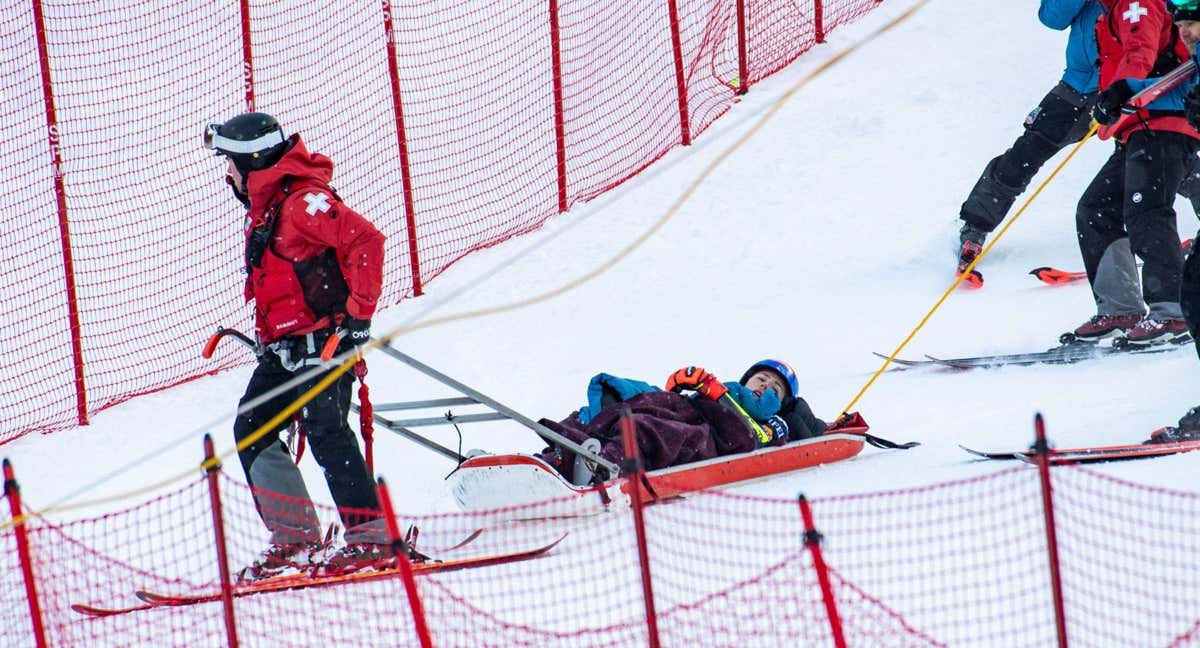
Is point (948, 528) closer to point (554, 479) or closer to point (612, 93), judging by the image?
point (554, 479)

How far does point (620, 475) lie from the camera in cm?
616

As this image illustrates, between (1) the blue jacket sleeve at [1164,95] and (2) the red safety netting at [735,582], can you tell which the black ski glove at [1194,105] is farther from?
(2) the red safety netting at [735,582]

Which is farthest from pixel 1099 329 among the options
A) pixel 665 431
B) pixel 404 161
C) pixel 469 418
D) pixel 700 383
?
pixel 404 161

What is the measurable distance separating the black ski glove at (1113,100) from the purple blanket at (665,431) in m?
2.37

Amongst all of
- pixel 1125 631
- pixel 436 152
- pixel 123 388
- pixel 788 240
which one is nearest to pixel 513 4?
pixel 436 152

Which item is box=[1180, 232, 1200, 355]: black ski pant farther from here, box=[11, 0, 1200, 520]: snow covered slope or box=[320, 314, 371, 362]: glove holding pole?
box=[320, 314, 371, 362]: glove holding pole

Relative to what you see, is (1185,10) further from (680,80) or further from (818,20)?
(818,20)

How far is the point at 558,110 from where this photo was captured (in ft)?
34.8

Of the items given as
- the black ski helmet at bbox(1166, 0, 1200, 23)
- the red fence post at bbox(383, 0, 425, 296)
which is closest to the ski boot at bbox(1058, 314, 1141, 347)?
the black ski helmet at bbox(1166, 0, 1200, 23)

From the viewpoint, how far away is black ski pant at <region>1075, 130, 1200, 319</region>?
7.29 metres

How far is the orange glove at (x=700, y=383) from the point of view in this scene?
261 inches

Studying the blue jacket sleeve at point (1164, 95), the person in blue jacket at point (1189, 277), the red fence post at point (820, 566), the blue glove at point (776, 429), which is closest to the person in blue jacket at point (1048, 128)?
the blue jacket sleeve at point (1164, 95)

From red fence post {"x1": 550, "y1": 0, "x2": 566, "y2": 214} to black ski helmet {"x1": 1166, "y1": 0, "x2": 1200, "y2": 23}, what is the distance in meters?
5.25

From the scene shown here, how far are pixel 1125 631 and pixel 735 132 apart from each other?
6897 millimetres
